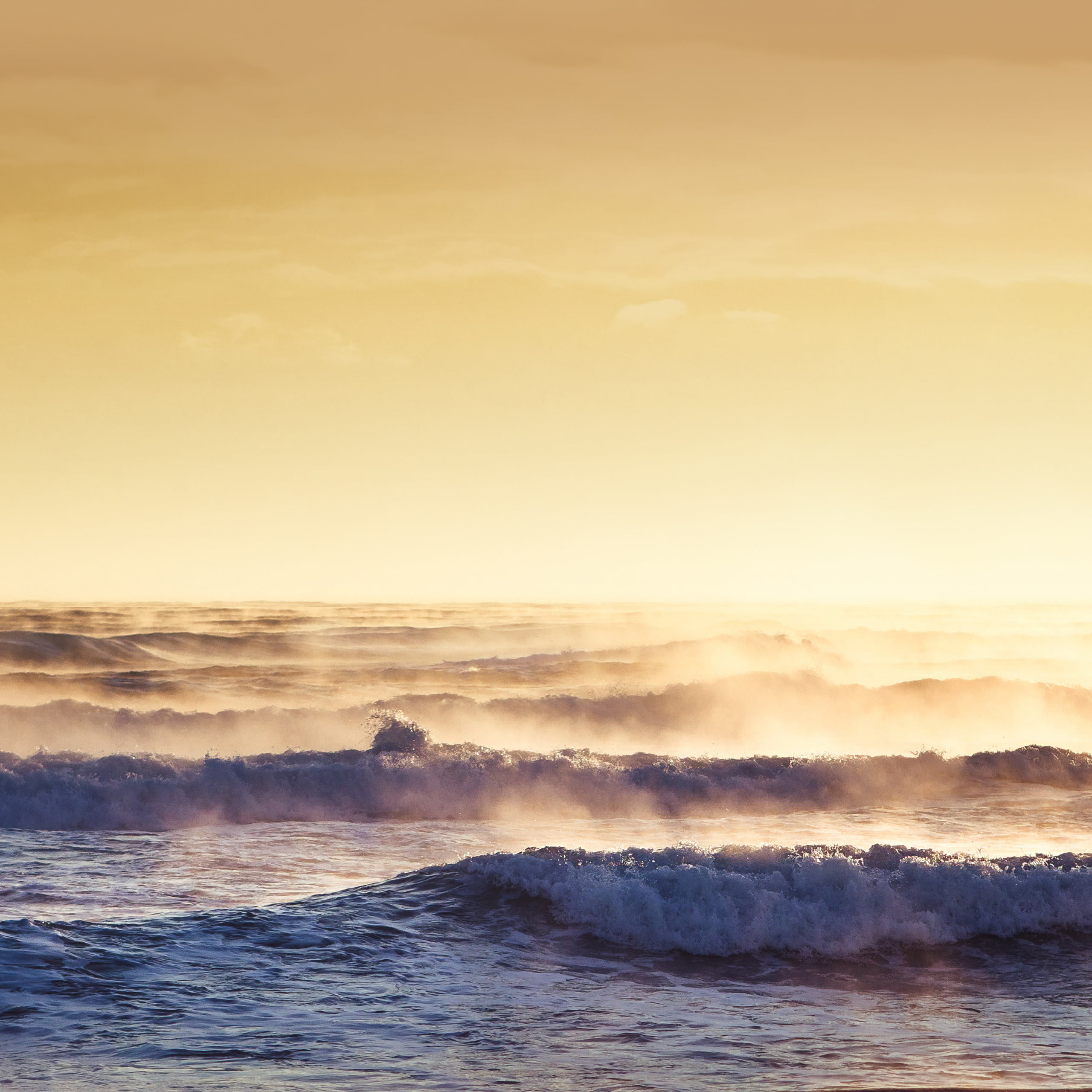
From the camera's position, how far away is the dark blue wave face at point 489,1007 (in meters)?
7.30

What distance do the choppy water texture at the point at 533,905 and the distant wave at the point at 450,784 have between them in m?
0.06

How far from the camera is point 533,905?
1147cm

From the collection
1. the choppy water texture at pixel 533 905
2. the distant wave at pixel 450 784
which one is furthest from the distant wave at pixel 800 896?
the distant wave at pixel 450 784

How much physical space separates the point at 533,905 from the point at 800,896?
7.85ft

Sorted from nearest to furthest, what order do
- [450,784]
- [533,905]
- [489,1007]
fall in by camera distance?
[489,1007], [533,905], [450,784]

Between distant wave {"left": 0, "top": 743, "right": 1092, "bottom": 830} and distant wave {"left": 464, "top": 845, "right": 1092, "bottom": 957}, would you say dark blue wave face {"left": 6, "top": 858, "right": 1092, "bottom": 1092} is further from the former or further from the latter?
distant wave {"left": 0, "top": 743, "right": 1092, "bottom": 830}

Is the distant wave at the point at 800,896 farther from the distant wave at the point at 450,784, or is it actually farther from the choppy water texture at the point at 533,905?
the distant wave at the point at 450,784

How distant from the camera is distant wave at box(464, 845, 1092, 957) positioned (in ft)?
35.1

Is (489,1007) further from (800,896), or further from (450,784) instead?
(450,784)

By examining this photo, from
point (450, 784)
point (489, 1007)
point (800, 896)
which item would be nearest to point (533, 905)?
point (800, 896)

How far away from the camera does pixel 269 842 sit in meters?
15.2

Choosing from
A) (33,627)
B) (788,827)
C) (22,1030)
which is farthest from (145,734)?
(33,627)

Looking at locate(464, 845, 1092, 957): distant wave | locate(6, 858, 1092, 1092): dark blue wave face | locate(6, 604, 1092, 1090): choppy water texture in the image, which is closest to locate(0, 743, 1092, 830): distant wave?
locate(6, 604, 1092, 1090): choppy water texture

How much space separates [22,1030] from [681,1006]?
433 centimetres
